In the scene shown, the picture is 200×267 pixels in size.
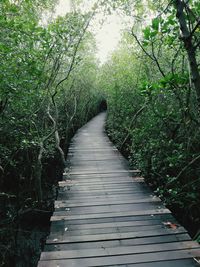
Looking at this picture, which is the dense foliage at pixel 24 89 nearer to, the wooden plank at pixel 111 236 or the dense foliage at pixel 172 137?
the wooden plank at pixel 111 236

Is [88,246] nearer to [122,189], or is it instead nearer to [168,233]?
[168,233]

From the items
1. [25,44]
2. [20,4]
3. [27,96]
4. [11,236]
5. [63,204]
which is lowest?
[11,236]

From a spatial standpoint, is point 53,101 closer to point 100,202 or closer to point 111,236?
point 100,202

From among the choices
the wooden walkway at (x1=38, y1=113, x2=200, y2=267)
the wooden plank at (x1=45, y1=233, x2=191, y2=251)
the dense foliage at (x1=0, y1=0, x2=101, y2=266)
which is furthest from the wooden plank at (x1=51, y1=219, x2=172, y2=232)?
the dense foliage at (x1=0, y1=0, x2=101, y2=266)

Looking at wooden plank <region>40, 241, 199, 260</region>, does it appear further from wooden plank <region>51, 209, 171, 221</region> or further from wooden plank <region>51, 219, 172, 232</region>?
wooden plank <region>51, 209, 171, 221</region>

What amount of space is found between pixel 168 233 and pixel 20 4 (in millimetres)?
5935

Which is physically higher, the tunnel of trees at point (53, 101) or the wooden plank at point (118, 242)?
the tunnel of trees at point (53, 101)

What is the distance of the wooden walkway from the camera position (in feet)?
9.79

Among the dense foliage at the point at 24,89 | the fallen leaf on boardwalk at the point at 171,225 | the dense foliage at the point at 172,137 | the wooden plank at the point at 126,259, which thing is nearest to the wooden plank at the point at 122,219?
the fallen leaf on boardwalk at the point at 171,225

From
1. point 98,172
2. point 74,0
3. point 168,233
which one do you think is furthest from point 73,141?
point 168,233

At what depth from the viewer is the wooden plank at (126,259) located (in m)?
2.89

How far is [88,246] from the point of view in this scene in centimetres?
327

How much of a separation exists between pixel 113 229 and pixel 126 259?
0.74m

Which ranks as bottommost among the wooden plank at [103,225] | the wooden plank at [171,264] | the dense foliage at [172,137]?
the wooden plank at [103,225]
